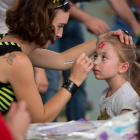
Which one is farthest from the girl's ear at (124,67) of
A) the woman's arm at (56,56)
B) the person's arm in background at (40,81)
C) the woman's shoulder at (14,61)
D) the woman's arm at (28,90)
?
the person's arm in background at (40,81)

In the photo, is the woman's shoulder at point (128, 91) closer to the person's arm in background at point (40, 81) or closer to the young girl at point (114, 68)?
the young girl at point (114, 68)

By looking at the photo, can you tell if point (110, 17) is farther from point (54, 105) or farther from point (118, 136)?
point (118, 136)

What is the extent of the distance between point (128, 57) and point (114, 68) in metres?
0.12

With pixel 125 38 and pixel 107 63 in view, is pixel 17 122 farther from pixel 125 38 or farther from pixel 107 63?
pixel 125 38

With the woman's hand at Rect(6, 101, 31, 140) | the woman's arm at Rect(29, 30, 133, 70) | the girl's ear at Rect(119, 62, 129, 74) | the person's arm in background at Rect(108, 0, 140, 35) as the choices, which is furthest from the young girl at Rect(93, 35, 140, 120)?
the woman's hand at Rect(6, 101, 31, 140)

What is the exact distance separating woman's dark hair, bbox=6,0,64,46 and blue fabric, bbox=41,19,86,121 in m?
0.77

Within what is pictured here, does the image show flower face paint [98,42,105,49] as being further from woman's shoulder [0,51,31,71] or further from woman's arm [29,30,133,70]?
woman's shoulder [0,51,31,71]

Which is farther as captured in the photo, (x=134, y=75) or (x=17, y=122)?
(x=134, y=75)

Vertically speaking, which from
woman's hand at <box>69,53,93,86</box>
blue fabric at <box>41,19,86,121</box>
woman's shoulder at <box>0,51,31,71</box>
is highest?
woman's shoulder at <box>0,51,31,71</box>

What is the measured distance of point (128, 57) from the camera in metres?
1.33

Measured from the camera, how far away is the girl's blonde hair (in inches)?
51.3

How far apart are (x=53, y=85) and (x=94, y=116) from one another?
1164 mm

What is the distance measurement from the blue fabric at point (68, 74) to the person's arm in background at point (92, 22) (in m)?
0.23

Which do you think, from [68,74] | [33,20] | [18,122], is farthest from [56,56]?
[18,122]
